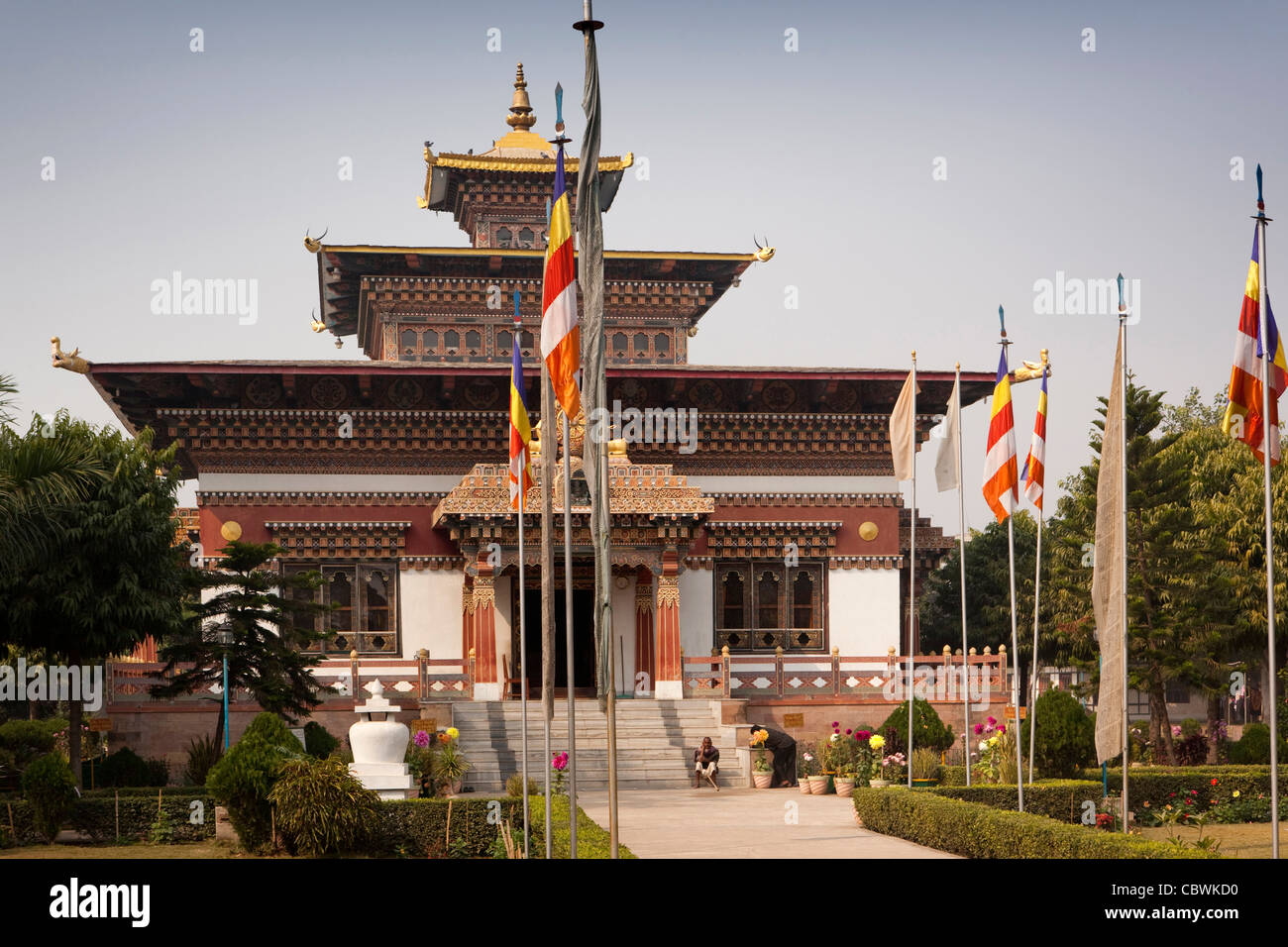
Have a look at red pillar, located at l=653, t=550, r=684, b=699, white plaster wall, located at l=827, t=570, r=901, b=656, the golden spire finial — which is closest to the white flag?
red pillar, located at l=653, t=550, r=684, b=699

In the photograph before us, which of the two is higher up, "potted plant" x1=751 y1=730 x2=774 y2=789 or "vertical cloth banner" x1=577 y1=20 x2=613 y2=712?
"vertical cloth banner" x1=577 y1=20 x2=613 y2=712

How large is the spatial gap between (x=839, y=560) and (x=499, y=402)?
8.25 metres

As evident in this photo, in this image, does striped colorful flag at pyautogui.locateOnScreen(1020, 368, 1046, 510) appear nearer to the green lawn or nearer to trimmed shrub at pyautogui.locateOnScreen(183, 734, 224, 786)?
the green lawn

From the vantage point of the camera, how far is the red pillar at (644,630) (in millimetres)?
35938

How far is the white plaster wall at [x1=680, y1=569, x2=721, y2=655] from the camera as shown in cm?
3700

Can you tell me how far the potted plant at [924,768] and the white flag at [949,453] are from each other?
15.9 feet

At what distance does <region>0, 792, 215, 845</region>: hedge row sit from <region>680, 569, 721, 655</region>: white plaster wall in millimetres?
14910

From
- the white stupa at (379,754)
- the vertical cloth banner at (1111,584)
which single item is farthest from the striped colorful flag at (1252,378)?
the white stupa at (379,754)

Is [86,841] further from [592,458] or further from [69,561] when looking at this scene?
[592,458]

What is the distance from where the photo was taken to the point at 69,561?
86.3ft

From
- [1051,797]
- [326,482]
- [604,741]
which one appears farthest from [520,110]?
[1051,797]

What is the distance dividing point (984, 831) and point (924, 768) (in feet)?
26.2

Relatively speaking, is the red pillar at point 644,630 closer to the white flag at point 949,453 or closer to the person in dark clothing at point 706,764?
the person in dark clothing at point 706,764
